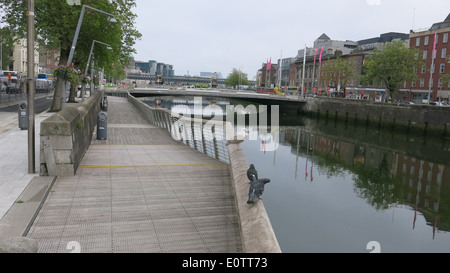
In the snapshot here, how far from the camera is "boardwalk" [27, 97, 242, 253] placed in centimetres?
639

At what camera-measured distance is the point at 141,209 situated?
7770 mm

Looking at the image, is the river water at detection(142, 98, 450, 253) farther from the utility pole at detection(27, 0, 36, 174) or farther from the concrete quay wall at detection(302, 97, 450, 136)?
the utility pole at detection(27, 0, 36, 174)

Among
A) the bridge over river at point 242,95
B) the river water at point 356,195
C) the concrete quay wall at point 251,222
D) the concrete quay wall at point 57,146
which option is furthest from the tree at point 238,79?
the concrete quay wall at point 251,222

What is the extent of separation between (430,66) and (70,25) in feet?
206

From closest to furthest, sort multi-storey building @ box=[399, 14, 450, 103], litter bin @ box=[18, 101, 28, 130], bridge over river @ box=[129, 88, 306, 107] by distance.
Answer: litter bin @ box=[18, 101, 28, 130], multi-storey building @ box=[399, 14, 450, 103], bridge over river @ box=[129, 88, 306, 107]

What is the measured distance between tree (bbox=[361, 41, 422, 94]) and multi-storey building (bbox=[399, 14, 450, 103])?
21.2 feet

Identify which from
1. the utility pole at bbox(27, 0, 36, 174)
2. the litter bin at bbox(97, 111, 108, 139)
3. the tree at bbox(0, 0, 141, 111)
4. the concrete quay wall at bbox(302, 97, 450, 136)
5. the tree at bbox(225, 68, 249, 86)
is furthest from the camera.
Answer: the tree at bbox(225, 68, 249, 86)

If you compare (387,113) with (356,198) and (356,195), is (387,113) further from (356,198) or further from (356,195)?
(356,198)

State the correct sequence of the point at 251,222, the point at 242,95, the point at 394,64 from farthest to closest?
1. the point at 242,95
2. the point at 394,64
3. the point at 251,222

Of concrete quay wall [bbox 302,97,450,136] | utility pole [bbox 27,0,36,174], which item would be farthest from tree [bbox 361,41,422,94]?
utility pole [bbox 27,0,36,174]

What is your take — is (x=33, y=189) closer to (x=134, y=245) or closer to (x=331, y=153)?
(x=134, y=245)

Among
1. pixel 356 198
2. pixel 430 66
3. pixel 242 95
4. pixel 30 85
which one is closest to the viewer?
pixel 30 85

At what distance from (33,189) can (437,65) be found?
73.7 meters

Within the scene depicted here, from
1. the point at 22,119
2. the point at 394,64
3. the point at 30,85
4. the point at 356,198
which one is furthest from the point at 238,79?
the point at 30,85
